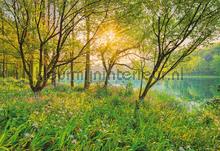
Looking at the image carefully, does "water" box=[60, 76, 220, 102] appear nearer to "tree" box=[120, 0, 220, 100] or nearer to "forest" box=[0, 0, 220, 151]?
"forest" box=[0, 0, 220, 151]

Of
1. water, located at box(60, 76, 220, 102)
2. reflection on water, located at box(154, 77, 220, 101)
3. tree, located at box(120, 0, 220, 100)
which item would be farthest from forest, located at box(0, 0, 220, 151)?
reflection on water, located at box(154, 77, 220, 101)

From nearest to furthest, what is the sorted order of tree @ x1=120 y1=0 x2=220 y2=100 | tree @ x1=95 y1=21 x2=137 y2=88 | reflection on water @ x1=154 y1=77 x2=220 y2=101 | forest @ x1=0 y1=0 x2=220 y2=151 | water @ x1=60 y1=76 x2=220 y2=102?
1. forest @ x1=0 y1=0 x2=220 y2=151
2. tree @ x1=120 y1=0 x2=220 y2=100
3. tree @ x1=95 y1=21 x2=137 y2=88
4. water @ x1=60 y1=76 x2=220 y2=102
5. reflection on water @ x1=154 y1=77 x2=220 y2=101

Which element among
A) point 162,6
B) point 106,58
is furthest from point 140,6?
point 106,58

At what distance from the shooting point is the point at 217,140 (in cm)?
757

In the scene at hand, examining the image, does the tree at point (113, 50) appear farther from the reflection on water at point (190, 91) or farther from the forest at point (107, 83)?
the reflection on water at point (190, 91)

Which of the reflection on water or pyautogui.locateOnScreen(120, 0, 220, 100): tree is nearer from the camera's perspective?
pyautogui.locateOnScreen(120, 0, 220, 100): tree

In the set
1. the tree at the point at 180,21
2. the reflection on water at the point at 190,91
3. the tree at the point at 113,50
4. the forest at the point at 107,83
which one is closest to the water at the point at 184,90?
the reflection on water at the point at 190,91

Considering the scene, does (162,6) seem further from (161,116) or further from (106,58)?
(106,58)

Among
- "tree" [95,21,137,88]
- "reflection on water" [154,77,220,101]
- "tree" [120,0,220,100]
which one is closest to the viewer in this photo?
"tree" [120,0,220,100]

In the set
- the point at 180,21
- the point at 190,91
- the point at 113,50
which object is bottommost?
the point at 190,91

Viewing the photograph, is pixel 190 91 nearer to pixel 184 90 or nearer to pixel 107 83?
pixel 184 90

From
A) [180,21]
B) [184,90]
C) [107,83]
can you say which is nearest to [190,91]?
[184,90]

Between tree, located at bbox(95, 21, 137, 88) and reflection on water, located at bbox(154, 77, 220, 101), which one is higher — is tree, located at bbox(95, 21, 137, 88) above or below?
above

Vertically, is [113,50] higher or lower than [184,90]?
higher
